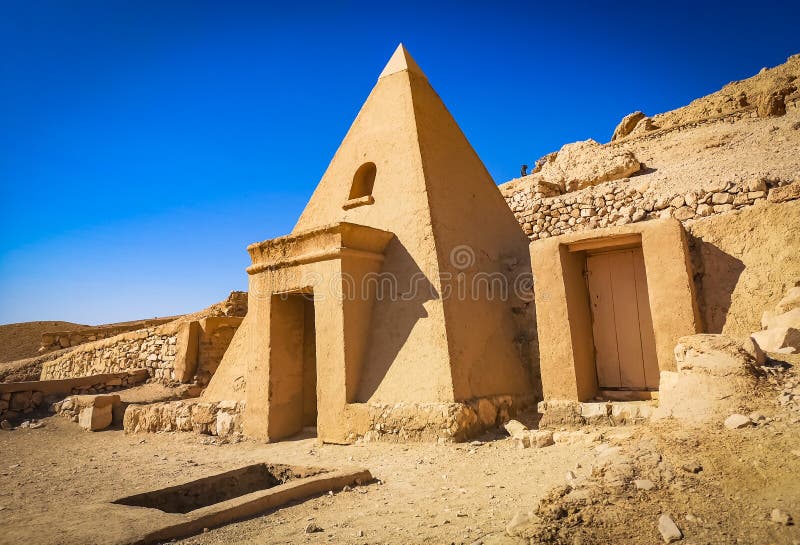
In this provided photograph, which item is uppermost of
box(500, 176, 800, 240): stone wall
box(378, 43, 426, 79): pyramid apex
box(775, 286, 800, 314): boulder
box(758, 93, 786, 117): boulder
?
box(758, 93, 786, 117): boulder

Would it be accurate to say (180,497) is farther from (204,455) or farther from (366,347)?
(366,347)

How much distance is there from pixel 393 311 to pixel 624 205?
456 centimetres

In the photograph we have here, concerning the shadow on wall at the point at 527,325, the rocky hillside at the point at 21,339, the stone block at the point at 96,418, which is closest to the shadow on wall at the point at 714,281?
the shadow on wall at the point at 527,325

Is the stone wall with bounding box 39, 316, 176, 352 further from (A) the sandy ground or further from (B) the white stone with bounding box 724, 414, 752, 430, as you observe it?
(B) the white stone with bounding box 724, 414, 752, 430

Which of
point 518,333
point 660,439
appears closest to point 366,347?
point 518,333

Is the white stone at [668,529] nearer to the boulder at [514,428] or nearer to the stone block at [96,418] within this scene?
the boulder at [514,428]

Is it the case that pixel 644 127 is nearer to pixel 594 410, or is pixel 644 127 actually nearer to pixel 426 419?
pixel 594 410

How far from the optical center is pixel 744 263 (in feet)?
17.3

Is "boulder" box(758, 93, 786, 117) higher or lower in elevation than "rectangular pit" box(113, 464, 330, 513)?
higher

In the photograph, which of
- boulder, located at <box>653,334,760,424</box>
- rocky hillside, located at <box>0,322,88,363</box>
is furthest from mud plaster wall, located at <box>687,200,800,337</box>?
rocky hillside, located at <box>0,322,88,363</box>

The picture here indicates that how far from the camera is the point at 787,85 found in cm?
1788

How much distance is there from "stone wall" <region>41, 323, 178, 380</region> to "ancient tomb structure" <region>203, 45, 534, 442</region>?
3.83 m

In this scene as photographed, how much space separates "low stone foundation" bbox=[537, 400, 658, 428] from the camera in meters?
5.02

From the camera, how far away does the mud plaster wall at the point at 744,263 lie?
5.04 m
